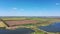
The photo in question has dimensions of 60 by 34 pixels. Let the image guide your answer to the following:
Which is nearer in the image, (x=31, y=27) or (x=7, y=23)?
(x=7, y=23)

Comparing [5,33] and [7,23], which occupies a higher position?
[7,23]

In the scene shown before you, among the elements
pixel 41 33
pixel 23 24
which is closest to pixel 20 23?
pixel 23 24

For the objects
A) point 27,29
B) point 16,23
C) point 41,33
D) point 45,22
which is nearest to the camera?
point 41,33

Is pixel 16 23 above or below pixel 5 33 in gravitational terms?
above

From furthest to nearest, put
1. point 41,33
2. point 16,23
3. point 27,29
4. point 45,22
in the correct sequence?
point 45,22 < point 27,29 < point 16,23 < point 41,33

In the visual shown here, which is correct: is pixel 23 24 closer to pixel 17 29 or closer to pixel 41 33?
pixel 17 29

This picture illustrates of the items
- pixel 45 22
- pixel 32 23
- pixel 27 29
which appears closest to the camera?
pixel 32 23

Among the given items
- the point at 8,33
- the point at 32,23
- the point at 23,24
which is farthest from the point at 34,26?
the point at 8,33

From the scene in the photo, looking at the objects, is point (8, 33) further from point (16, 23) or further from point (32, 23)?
point (32, 23)

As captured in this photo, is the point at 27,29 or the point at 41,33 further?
the point at 27,29

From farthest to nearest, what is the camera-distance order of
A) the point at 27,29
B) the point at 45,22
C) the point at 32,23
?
the point at 45,22 < the point at 27,29 < the point at 32,23
